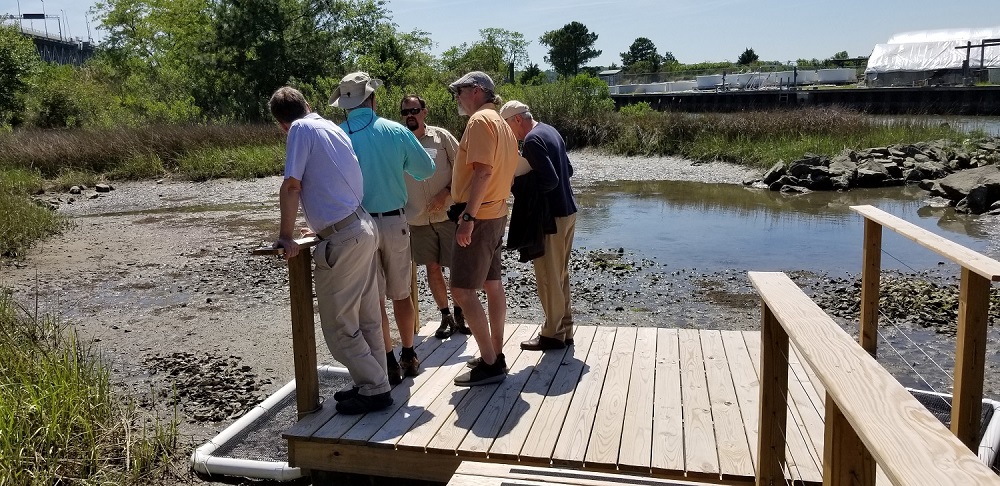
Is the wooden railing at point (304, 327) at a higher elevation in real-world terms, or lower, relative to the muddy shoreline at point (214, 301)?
higher

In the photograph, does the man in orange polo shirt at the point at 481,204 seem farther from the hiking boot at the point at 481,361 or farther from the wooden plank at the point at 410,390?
the wooden plank at the point at 410,390

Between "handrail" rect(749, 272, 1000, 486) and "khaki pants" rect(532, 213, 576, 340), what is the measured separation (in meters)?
2.16

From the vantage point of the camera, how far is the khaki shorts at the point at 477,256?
4500mm

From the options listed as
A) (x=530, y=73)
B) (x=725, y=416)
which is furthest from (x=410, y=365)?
(x=530, y=73)

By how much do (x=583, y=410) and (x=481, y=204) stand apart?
1.21 metres

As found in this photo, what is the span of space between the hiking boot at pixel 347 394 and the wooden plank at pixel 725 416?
6.07ft

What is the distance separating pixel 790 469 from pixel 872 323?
1.67 m

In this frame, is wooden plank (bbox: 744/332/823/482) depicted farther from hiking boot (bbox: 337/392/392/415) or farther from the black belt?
the black belt

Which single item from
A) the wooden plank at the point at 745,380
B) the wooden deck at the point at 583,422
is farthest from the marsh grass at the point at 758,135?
the wooden deck at the point at 583,422

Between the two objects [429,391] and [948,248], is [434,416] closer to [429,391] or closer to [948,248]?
[429,391]

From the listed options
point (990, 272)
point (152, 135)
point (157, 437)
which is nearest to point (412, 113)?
point (157, 437)

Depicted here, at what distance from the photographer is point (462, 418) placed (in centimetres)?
423

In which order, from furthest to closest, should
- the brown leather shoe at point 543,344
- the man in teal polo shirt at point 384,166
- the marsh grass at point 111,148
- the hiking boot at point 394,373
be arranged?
the marsh grass at point 111,148 → the brown leather shoe at point 543,344 → the hiking boot at point 394,373 → the man in teal polo shirt at point 384,166

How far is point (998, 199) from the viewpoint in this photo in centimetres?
1366
